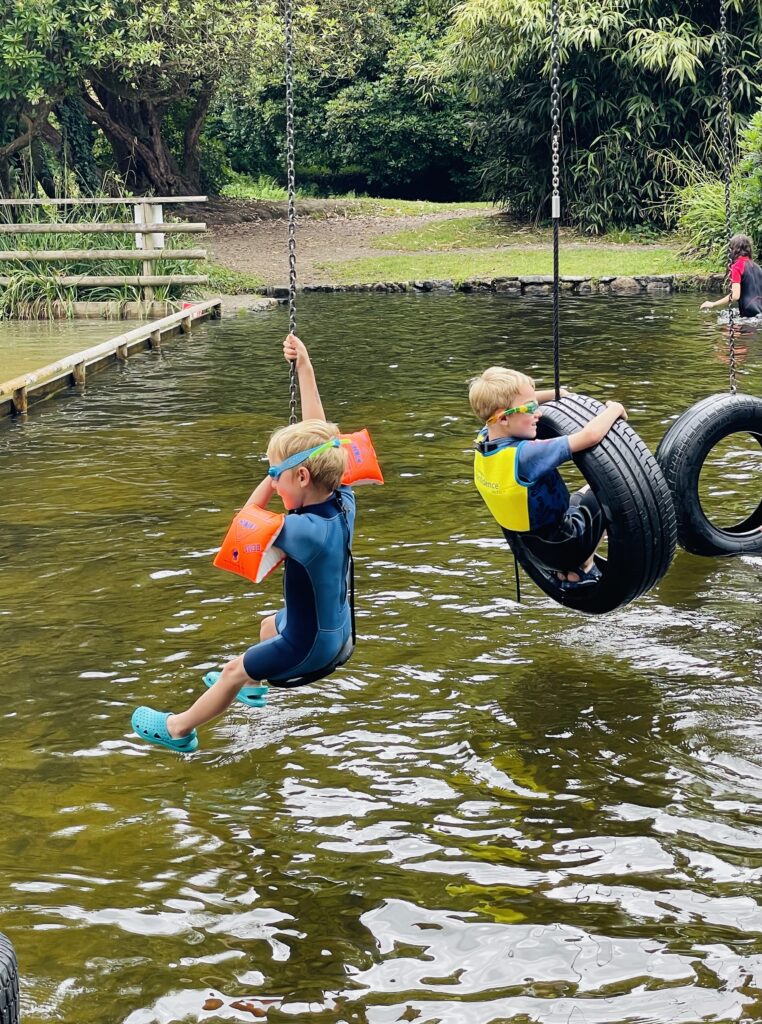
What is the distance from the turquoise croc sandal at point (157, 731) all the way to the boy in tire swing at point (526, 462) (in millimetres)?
1770

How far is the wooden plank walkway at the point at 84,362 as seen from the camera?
1214 cm

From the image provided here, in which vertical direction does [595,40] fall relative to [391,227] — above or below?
above

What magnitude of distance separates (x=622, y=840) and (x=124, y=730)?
7.15 feet


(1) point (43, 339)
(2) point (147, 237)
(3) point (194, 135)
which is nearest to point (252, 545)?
(1) point (43, 339)

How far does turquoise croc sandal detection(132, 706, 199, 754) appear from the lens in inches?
191

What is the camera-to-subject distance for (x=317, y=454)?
4480 millimetres

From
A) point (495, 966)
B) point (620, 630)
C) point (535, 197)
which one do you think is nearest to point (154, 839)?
point (495, 966)

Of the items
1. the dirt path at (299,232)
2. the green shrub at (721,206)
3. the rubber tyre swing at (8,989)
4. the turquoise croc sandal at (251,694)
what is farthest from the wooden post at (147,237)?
the rubber tyre swing at (8,989)

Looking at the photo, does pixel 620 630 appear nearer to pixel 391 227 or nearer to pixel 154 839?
pixel 154 839

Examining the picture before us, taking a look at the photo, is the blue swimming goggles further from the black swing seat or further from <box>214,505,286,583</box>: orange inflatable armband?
the black swing seat

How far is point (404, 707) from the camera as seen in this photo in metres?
5.47

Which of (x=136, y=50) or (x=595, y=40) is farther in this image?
(x=595, y=40)

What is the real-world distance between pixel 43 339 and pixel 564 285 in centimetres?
930

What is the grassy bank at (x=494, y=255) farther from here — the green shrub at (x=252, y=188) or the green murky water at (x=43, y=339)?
the green shrub at (x=252, y=188)
